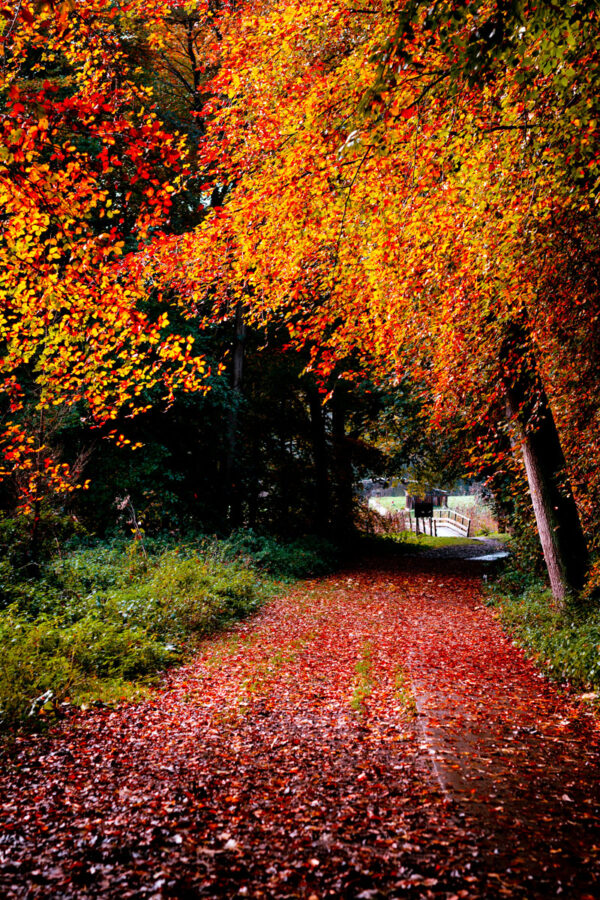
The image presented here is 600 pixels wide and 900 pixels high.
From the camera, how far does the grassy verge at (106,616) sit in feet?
20.2

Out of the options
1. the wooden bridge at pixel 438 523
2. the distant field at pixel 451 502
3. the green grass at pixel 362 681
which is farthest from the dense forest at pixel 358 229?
the distant field at pixel 451 502

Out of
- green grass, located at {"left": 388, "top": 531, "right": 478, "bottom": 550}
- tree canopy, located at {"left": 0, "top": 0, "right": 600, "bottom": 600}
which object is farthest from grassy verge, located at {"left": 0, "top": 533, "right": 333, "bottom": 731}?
green grass, located at {"left": 388, "top": 531, "right": 478, "bottom": 550}

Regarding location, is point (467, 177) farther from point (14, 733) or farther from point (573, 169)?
point (14, 733)

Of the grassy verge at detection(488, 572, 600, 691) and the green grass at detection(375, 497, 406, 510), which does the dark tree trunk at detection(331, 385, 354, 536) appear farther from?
the green grass at detection(375, 497, 406, 510)

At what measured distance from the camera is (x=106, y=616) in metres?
8.31

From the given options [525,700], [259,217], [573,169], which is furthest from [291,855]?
[259,217]

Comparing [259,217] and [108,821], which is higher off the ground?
[259,217]

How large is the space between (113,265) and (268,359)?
42.1 feet

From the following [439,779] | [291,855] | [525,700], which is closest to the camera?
[291,855]

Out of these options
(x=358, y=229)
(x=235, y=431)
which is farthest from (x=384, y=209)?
(x=235, y=431)

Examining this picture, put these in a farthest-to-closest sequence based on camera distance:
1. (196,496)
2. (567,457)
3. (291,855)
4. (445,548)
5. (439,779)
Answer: (445,548) < (196,496) < (567,457) < (439,779) < (291,855)

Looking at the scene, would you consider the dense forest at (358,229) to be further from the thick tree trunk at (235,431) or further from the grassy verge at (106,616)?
the thick tree trunk at (235,431)

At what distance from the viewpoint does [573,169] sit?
5594mm

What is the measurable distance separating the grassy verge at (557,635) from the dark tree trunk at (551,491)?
1.67 feet
